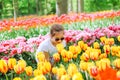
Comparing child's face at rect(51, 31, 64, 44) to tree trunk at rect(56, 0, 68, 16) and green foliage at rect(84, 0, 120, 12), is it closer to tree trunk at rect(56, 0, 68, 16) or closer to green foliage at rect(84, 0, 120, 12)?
tree trunk at rect(56, 0, 68, 16)

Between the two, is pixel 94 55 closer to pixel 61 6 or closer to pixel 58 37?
pixel 58 37

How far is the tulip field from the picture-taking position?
3.28m

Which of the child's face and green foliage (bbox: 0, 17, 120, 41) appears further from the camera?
green foliage (bbox: 0, 17, 120, 41)

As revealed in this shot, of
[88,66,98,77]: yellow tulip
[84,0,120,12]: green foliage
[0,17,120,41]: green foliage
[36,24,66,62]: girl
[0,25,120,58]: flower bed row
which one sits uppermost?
[88,66,98,77]: yellow tulip

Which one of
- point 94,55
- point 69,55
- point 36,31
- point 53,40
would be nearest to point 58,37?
point 53,40

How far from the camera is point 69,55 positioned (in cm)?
420

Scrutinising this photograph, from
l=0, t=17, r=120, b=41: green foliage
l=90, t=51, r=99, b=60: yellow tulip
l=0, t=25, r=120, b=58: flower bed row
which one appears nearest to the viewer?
l=90, t=51, r=99, b=60: yellow tulip

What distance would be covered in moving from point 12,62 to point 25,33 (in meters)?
6.50

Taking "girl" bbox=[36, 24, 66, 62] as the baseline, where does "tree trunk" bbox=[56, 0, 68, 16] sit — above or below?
below

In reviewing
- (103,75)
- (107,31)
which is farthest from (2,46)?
(103,75)

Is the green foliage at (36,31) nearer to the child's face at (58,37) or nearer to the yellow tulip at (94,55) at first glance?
the child's face at (58,37)

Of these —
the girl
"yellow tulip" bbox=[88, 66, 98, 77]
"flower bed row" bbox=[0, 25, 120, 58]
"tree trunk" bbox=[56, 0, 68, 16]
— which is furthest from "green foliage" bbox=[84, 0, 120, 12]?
"yellow tulip" bbox=[88, 66, 98, 77]

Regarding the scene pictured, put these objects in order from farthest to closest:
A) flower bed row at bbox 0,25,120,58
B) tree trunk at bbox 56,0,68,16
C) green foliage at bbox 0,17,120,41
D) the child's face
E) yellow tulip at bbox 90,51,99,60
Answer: tree trunk at bbox 56,0,68,16 → green foliage at bbox 0,17,120,41 → flower bed row at bbox 0,25,120,58 → the child's face → yellow tulip at bbox 90,51,99,60

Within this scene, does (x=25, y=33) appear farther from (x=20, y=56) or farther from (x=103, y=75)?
(x=103, y=75)
